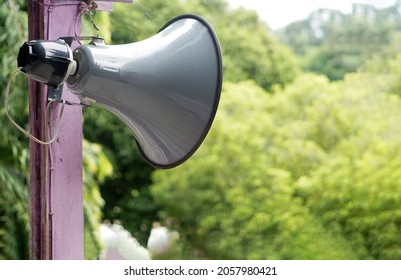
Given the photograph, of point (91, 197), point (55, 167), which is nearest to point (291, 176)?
point (91, 197)

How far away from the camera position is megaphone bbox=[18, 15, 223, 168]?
1.58 meters

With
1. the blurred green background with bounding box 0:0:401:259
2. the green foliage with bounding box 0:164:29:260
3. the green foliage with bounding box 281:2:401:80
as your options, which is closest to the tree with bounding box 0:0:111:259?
the green foliage with bounding box 0:164:29:260

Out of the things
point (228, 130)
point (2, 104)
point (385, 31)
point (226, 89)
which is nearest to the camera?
point (2, 104)

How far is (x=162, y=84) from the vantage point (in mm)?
1630

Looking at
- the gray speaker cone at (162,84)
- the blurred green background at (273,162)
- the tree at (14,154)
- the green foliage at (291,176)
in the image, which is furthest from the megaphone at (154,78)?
the green foliage at (291,176)

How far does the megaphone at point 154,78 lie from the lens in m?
1.58

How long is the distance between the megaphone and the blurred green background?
4.05m

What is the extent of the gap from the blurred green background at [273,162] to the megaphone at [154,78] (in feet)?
13.3

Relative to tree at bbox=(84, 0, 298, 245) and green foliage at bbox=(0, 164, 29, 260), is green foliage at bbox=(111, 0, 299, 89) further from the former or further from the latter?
green foliage at bbox=(0, 164, 29, 260)

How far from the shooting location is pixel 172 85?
1.64 meters

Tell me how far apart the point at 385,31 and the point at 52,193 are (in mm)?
7630
